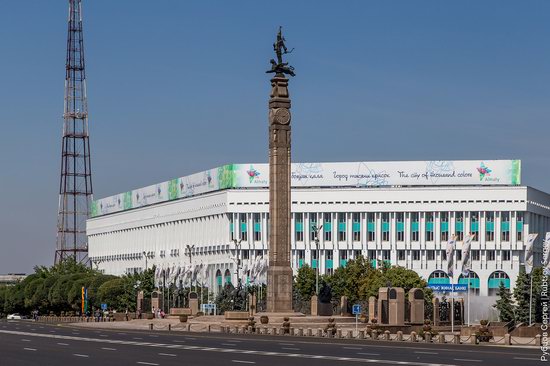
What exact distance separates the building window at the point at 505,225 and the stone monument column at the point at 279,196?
287 ft

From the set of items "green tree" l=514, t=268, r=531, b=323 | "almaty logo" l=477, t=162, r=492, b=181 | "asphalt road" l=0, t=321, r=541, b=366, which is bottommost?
"asphalt road" l=0, t=321, r=541, b=366

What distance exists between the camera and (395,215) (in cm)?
18438

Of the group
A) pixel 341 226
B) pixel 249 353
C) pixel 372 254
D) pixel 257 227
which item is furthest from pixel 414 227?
pixel 249 353

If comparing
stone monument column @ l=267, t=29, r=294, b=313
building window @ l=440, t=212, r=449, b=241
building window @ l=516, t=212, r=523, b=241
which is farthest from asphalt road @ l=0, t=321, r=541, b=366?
building window @ l=440, t=212, r=449, b=241

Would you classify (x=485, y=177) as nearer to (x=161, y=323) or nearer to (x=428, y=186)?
(x=428, y=186)

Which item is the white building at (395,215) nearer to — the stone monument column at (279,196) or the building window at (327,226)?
the building window at (327,226)

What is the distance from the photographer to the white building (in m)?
177

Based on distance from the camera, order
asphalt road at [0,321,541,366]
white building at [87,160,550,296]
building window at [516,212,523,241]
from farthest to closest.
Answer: white building at [87,160,550,296] → building window at [516,212,523,241] → asphalt road at [0,321,541,366]

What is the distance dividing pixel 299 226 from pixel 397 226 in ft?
50.0

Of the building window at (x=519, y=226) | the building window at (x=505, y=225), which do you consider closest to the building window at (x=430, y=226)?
the building window at (x=505, y=225)

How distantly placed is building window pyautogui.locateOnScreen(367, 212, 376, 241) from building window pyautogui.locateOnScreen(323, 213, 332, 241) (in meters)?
5.98

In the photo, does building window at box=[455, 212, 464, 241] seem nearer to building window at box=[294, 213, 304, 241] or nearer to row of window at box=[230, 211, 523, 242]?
row of window at box=[230, 211, 523, 242]

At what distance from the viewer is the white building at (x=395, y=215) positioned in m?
177

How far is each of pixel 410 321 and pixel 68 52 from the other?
108 metres
